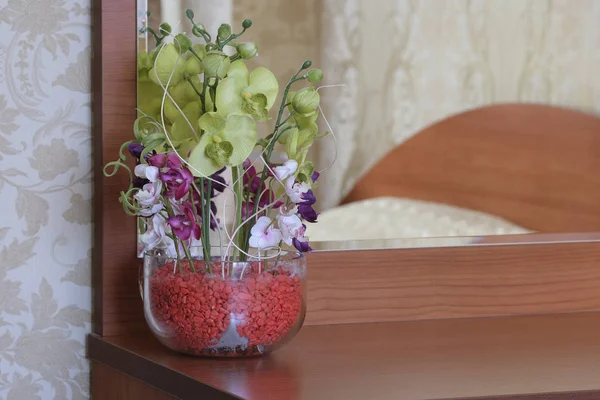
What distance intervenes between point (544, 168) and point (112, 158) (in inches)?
23.9

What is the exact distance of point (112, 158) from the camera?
1.14 m

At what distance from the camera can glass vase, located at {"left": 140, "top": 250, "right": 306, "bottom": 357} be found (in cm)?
98

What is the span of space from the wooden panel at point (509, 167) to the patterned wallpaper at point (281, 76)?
2 centimetres

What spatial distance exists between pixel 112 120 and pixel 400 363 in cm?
44

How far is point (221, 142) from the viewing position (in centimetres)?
98

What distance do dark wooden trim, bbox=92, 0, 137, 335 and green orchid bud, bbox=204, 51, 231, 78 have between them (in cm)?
19

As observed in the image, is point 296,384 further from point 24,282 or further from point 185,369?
point 24,282

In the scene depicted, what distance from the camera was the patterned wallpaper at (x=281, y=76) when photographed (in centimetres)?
115

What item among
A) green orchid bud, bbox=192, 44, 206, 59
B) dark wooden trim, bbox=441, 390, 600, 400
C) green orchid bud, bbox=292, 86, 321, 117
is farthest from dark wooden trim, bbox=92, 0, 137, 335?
dark wooden trim, bbox=441, 390, 600, 400

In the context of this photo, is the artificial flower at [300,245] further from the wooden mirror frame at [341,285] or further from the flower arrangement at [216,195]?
the wooden mirror frame at [341,285]

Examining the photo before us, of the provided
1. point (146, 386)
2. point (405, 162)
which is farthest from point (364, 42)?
point (146, 386)

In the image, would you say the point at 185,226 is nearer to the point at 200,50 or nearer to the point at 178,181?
the point at 178,181

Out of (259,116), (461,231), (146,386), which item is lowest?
(146,386)

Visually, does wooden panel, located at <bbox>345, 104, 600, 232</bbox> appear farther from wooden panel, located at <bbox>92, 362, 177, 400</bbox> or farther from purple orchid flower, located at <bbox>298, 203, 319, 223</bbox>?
wooden panel, located at <bbox>92, 362, 177, 400</bbox>
